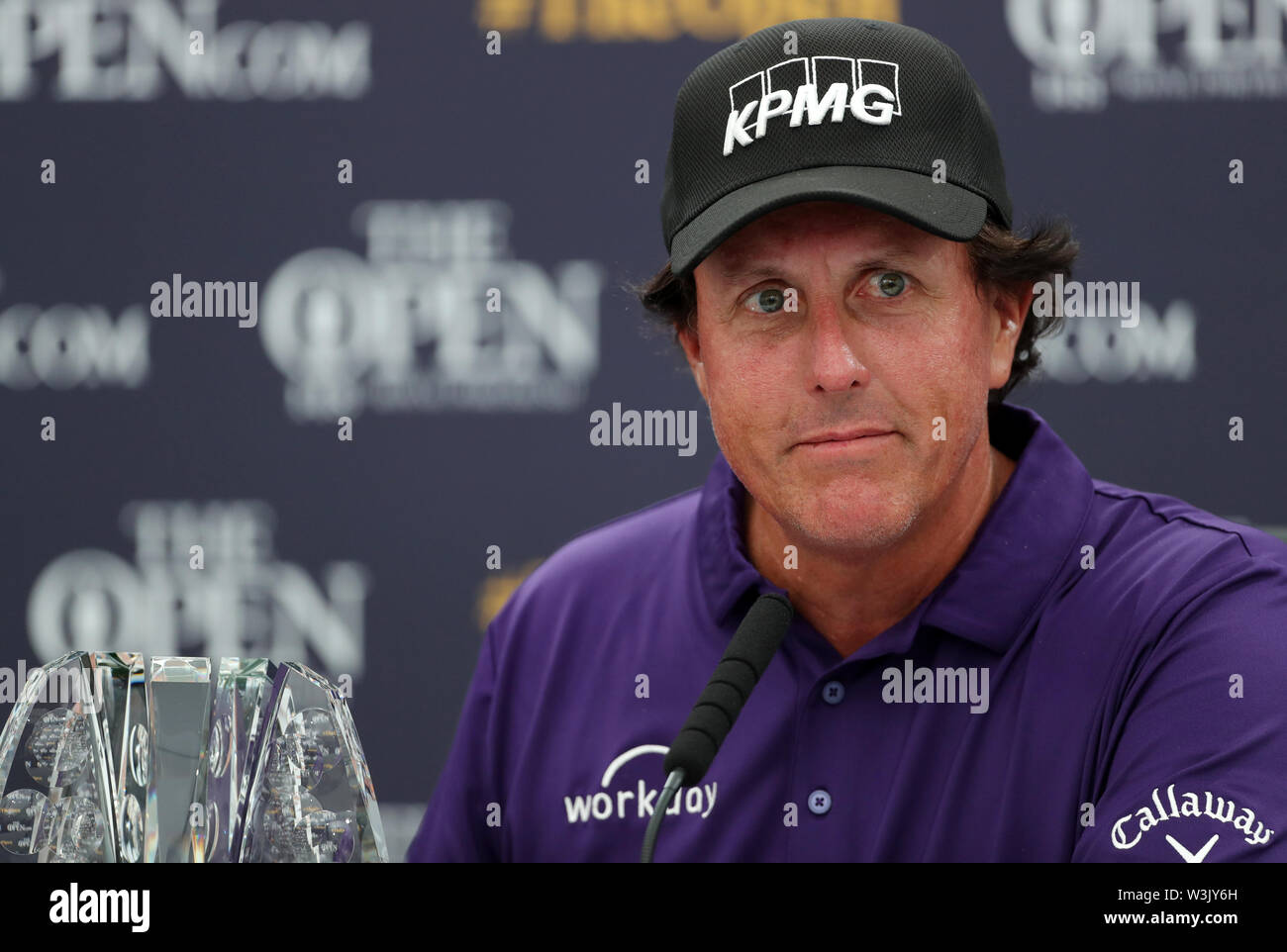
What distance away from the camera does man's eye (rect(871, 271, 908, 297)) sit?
3.00 feet

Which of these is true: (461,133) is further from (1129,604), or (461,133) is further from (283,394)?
(1129,604)

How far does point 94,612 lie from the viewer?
72.2 inches

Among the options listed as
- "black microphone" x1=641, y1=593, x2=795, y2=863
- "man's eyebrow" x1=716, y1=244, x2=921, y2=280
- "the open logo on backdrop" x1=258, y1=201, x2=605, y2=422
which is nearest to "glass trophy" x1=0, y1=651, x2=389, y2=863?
"black microphone" x1=641, y1=593, x2=795, y2=863

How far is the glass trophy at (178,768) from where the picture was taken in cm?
71

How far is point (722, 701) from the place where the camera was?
71 cm

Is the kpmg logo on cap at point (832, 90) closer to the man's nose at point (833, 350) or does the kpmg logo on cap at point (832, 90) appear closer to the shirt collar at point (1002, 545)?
the man's nose at point (833, 350)

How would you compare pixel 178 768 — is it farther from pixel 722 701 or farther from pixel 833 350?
pixel 833 350

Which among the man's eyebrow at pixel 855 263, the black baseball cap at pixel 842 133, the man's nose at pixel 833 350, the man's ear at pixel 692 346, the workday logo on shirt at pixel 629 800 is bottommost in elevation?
the workday logo on shirt at pixel 629 800

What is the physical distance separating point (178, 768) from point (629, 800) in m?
0.37

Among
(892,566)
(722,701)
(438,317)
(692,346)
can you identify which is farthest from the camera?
(438,317)

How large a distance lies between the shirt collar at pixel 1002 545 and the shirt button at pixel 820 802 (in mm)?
138

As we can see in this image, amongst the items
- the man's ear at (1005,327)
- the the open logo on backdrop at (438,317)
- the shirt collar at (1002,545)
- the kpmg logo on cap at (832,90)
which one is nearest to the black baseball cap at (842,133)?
the kpmg logo on cap at (832,90)

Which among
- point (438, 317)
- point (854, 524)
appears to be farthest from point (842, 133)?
point (438, 317)

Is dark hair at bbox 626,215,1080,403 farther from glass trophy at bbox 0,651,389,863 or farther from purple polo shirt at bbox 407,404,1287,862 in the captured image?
glass trophy at bbox 0,651,389,863
